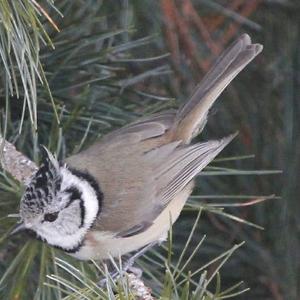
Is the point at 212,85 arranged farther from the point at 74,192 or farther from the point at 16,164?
the point at 16,164

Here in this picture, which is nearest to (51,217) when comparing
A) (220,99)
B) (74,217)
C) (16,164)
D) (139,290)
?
(74,217)

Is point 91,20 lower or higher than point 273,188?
higher

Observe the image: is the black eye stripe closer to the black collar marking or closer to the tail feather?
the black collar marking

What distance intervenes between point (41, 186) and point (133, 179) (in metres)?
0.32

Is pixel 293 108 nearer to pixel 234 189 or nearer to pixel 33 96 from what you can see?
pixel 234 189

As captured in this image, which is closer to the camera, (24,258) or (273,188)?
(24,258)

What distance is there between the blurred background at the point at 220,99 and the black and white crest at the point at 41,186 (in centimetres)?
16

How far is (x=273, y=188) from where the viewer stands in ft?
7.20

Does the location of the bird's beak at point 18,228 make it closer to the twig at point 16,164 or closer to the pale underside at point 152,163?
the twig at point 16,164

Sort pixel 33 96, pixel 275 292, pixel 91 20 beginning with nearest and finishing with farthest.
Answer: pixel 33 96 → pixel 91 20 → pixel 275 292

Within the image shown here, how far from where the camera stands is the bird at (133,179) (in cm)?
183

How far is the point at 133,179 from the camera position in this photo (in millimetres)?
1960

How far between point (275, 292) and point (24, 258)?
2.49 feet

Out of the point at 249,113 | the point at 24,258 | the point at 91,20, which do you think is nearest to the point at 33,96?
the point at 24,258
